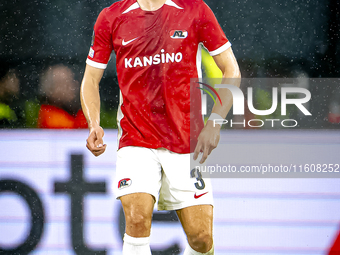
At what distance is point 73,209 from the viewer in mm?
2555

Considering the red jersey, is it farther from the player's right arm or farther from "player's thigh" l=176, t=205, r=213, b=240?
"player's thigh" l=176, t=205, r=213, b=240

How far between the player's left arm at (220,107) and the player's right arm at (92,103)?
47 centimetres

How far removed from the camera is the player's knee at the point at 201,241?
1857 millimetres

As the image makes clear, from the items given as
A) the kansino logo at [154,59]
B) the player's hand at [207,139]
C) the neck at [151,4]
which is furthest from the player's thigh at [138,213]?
the neck at [151,4]

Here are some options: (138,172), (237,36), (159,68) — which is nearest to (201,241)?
(138,172)

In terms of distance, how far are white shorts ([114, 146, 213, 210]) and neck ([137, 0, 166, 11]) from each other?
2.19 feet

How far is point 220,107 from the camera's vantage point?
1.92 m

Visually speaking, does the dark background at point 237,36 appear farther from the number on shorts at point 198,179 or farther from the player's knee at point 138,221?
the player's knee at point 138,221

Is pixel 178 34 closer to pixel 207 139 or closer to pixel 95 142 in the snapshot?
pixel 207 139

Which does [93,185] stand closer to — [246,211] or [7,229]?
[7,229]

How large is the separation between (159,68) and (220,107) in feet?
1.13

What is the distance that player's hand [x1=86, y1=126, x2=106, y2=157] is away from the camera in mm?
1790

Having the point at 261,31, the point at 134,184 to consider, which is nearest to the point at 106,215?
the point at 134,184

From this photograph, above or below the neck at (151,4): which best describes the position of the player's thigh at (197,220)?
below
